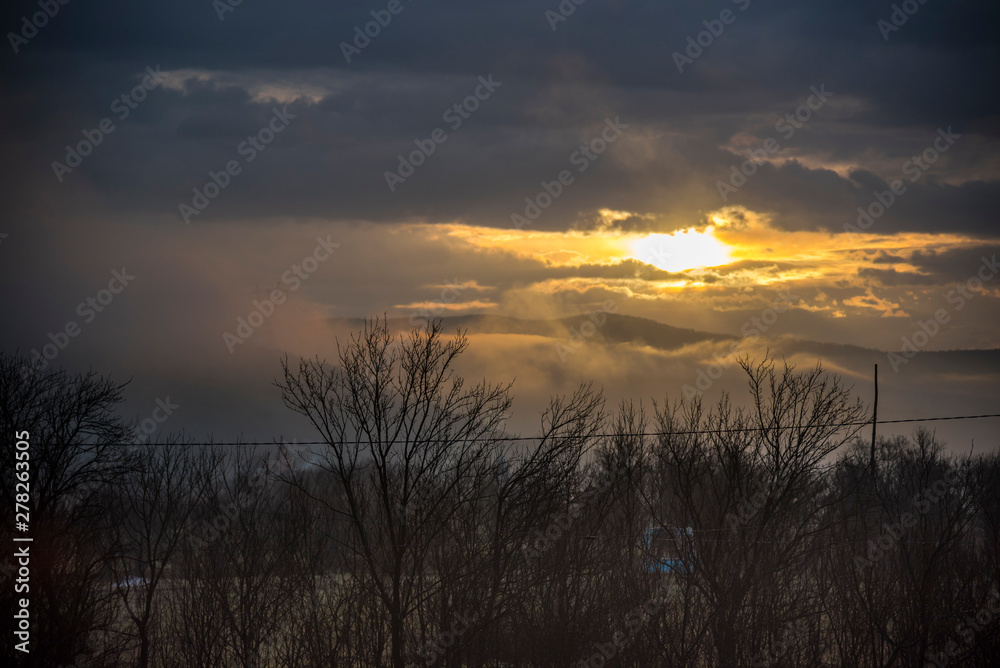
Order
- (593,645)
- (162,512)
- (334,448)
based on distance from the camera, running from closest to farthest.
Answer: (334,448), (593,645), (162,512)

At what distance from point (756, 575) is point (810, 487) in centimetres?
343

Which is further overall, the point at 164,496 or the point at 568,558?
the point at 164,496

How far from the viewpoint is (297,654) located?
30797 mm

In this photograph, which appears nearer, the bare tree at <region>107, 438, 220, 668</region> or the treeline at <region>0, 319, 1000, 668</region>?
the treeline at <region>0, 319, 1000, 668</region>

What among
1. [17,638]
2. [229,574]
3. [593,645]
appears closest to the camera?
[17,638]

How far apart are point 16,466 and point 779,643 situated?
27585mm

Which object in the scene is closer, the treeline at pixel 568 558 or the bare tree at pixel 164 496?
the treeline at pixel 568 558

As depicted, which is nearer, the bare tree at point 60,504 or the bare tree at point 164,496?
the bare tree at point 60,504

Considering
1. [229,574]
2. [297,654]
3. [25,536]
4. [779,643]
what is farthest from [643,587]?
[25,536]

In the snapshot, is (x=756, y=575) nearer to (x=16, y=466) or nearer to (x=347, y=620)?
(x=347, y=620)

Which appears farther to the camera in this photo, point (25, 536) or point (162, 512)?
point (162, 512)

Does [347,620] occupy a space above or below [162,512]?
below

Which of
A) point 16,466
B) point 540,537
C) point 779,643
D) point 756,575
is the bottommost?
point 779,643

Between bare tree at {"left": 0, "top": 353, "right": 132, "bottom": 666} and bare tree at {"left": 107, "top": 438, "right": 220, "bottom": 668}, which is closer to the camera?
bare tree at {"left": 0, "top": 353, "right": 132, "bottom": 666}
